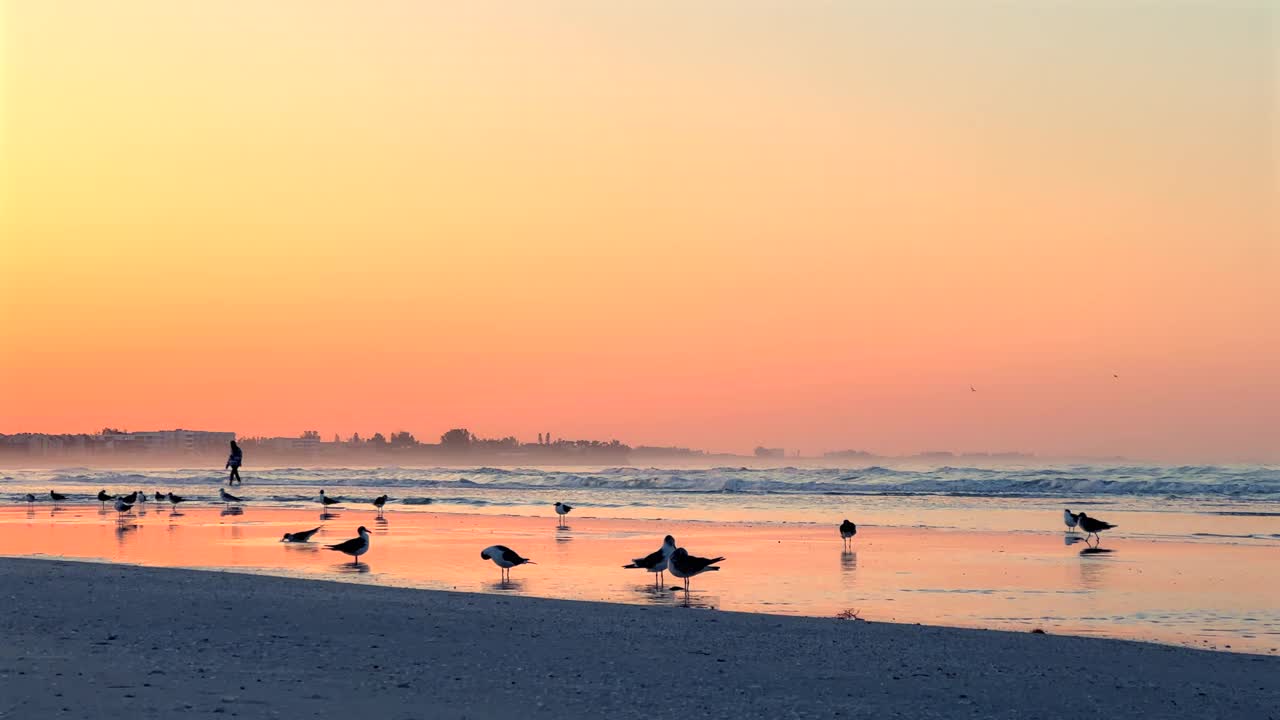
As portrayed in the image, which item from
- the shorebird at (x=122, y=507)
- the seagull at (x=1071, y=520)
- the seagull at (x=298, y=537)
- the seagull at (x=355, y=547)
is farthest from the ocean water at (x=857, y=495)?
the seagull at (x=355, y=547)

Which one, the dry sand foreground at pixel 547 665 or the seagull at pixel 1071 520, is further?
the seagull at pixel 1071 520

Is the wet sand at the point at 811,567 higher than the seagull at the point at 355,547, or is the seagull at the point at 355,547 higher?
the seagull at the point at 355,547

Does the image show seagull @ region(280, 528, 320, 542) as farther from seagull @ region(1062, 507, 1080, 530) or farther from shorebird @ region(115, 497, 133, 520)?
seagull @ region(1062, 507, 1080, 530)

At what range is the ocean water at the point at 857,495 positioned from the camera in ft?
107

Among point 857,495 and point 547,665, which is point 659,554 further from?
point 857,495

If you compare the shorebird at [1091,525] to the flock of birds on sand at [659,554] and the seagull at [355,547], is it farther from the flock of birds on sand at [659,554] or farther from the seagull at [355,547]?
the seagull at [355,547]

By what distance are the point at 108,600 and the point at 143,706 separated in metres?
6.03

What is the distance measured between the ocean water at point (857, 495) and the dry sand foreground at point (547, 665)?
17.0m

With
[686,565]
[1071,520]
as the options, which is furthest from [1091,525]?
[686,565]

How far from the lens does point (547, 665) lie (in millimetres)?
9969

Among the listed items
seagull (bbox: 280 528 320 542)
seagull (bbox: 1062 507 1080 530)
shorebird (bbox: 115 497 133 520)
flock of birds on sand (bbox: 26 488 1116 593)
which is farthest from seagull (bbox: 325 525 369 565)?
shorebird (bbox: 115 497 133 520)

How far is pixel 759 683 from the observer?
9.41 metres

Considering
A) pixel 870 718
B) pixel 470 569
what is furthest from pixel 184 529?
pixel 870 718

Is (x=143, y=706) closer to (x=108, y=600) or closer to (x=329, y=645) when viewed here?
(x=329, y=645)
